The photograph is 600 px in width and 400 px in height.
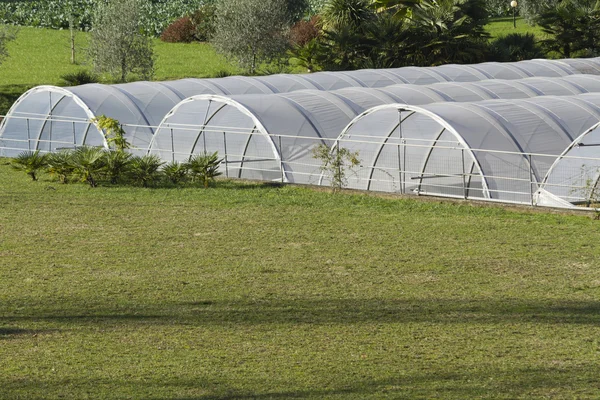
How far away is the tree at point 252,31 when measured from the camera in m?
48.5

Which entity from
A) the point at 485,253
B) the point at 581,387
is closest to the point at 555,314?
the point at 581,387

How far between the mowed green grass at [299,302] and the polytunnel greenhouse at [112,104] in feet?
33.6

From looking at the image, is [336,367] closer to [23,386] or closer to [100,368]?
[100,368]

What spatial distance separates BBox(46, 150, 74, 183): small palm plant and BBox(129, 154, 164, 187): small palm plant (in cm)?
154

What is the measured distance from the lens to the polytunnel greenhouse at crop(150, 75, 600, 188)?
961 inches

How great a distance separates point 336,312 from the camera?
1168cm

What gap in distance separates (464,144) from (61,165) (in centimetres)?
966

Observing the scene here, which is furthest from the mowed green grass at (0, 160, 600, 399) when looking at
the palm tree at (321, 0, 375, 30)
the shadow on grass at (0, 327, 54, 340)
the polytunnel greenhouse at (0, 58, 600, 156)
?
the palm tree at (321, 0, 375, 30)

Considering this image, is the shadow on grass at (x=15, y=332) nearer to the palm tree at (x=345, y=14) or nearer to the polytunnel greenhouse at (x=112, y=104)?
the polytunnel greenhouse at (x=112, y=104)

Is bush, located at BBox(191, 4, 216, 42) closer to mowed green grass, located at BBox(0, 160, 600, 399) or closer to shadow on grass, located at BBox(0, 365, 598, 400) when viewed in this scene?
mowed green grass, located at BBox(0, 160, 600, 399)

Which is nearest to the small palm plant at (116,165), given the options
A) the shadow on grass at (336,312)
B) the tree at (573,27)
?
the shadow on grass at (336,312)

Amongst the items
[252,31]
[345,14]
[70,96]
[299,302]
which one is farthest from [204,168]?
[252,31]

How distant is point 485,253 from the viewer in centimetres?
1495

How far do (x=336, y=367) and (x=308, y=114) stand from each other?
17455 millimetres
